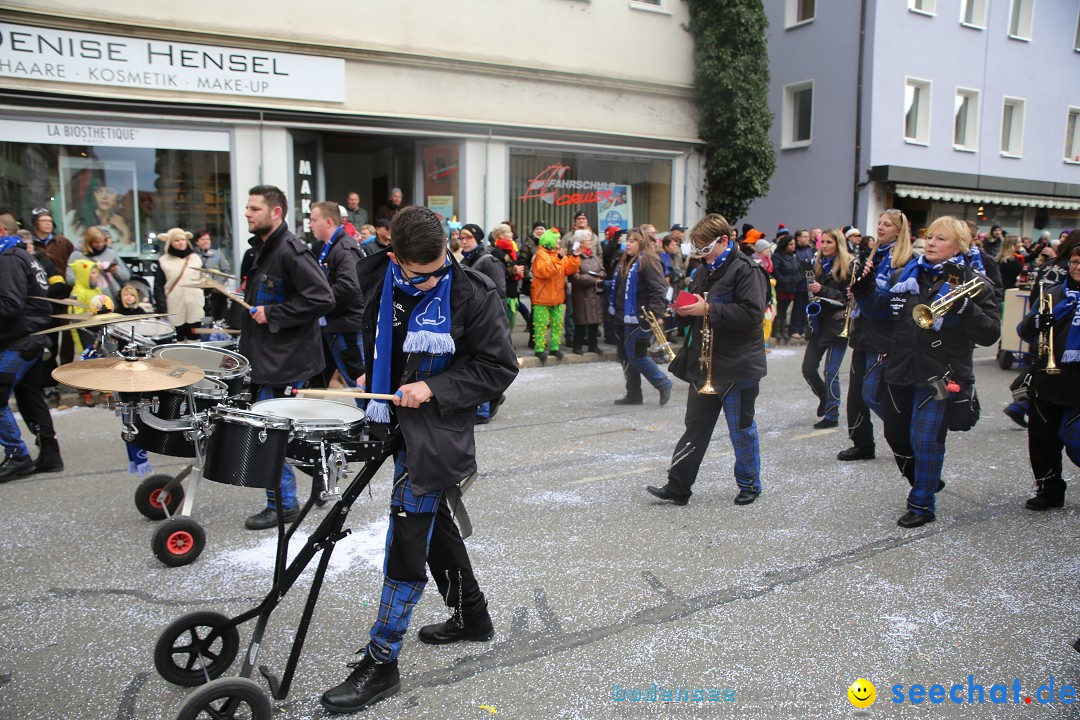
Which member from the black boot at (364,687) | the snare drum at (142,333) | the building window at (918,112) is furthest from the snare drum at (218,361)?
the building window at (918,112)

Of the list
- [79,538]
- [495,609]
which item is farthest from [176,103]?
[495,609]

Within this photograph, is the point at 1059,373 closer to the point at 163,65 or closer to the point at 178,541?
the point at 178,541

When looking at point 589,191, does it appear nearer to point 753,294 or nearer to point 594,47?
point 594,47

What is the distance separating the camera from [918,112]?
68.1 feet

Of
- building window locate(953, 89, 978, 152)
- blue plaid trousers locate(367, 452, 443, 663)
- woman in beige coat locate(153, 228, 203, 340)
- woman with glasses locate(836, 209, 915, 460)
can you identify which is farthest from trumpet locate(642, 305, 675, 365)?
building window locate(953, 89, 978, 152)

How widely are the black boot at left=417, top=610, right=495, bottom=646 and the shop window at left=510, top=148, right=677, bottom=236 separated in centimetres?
1155

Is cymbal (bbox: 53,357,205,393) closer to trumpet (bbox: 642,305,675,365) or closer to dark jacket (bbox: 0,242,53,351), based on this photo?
dark jacket (bbox: 0,242,53,351)

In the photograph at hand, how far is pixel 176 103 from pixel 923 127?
1781 centimetres

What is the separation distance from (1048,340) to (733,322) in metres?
2.05

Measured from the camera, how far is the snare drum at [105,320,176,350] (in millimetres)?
4637

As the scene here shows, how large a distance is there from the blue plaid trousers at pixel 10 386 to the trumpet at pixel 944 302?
6.10 metres

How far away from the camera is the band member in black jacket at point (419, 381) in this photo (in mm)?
3088

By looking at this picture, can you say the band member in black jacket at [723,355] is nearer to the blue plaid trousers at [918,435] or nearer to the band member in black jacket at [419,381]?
the blue plaid trousers at [918,435]

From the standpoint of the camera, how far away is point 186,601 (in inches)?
160
